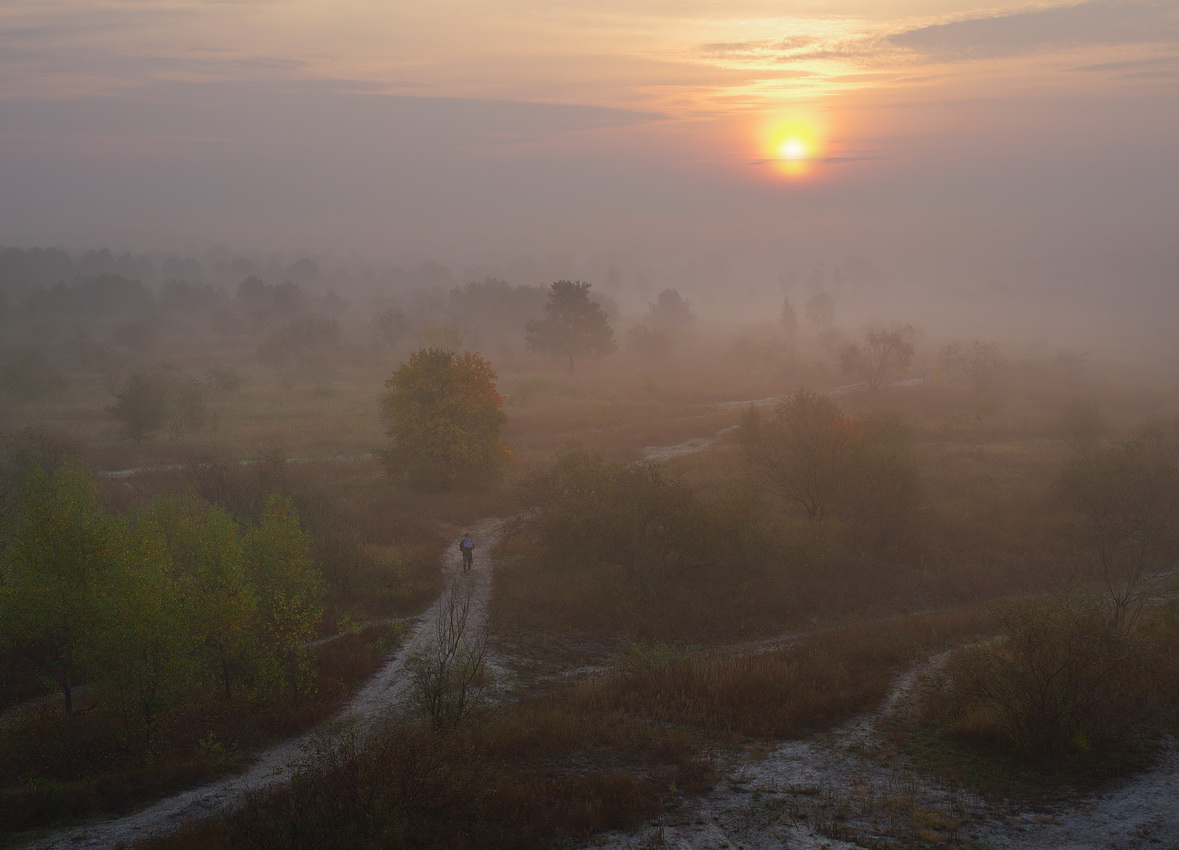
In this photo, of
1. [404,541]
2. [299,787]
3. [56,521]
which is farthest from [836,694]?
[404,541]

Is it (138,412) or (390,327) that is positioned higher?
(390,327)

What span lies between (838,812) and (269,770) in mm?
10712

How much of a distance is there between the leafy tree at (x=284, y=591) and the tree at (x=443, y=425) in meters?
18.8

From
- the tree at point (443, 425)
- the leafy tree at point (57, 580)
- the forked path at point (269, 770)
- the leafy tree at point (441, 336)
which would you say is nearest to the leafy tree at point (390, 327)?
the leafy tree at point (441, 336)

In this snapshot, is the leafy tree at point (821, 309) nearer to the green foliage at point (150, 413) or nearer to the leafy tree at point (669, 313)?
the leafy tree at point (669, 313)

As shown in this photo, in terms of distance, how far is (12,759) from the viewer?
14.4 metres

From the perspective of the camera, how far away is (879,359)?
72.6 m

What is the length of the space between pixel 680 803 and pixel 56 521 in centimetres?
1344

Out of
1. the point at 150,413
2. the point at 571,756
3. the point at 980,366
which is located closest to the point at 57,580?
the point at 571,756

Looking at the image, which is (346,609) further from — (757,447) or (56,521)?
(757,447)

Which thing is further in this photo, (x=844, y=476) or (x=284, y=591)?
(x=844, y=476)

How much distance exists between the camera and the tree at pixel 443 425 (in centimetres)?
3831

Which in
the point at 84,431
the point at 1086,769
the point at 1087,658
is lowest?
the point at 1086,769

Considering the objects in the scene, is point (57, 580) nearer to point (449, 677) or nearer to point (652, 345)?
point (449, 677)
